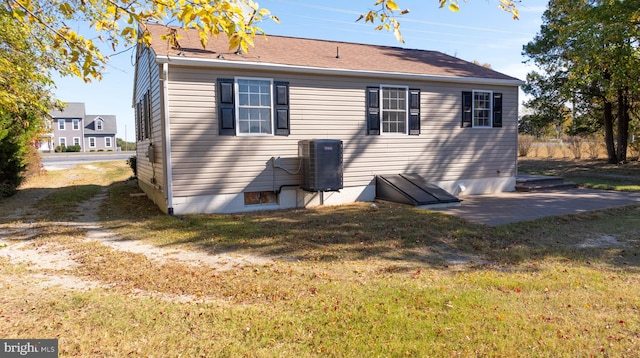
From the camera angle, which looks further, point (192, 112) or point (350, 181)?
point (350, 181)

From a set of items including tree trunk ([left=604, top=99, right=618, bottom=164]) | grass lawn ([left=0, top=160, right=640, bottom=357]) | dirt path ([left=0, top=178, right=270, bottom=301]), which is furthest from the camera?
tree trunk ([left=604, top=99, right=618, bottom=164])

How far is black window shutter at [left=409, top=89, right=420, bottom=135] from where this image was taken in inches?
455

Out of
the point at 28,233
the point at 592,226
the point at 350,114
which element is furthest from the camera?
the point at 350,114

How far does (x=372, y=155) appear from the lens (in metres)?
11.2

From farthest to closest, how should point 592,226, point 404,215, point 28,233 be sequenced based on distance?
point 404,215 < point 592,226 < point 28,233

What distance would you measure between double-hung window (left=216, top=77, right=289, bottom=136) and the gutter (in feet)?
Result: 1.03

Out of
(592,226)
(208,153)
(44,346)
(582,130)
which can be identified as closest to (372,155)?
(208,153)

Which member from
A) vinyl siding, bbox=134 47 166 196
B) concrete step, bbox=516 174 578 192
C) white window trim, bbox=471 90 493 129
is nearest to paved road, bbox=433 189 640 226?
concrete step, bbox=516 174 578 192

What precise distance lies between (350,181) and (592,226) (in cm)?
535

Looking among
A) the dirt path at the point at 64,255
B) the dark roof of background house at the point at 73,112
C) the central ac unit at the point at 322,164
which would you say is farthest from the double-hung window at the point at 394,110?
the dark roof of background house at the point at 73,112

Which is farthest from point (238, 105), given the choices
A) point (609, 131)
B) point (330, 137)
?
point (609, 131)

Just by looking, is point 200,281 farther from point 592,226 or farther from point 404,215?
point 592,226
